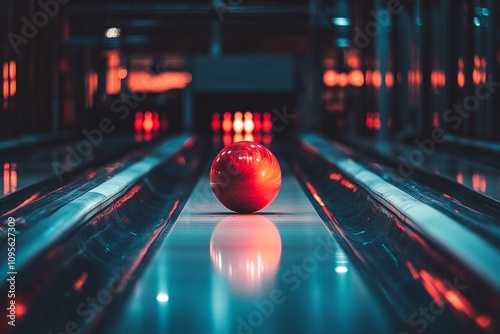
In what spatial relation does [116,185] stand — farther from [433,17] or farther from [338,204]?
[433,17]

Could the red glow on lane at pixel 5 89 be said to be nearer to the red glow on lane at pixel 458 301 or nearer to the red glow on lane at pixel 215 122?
Result: the red glow on lane at pixel 215 122

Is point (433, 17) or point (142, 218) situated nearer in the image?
point (142, 218)

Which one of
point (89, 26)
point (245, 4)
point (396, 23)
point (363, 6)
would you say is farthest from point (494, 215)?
point (89, 26)

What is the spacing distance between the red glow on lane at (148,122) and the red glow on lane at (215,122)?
126 centimetres

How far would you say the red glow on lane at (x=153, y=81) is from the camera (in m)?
17.8

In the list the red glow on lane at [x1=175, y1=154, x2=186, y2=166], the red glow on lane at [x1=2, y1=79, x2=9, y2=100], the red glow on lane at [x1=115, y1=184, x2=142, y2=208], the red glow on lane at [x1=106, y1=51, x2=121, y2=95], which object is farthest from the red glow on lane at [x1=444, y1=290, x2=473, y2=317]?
the red glow on lane at [x1=106, y1=51, x2=121, y2=95]

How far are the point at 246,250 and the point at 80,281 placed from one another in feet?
3.11

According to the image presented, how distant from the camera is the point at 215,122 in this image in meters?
17.6

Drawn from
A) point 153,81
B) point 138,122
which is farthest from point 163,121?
point 153,81

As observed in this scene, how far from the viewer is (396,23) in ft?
50.2

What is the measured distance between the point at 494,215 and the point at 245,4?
43.5ft

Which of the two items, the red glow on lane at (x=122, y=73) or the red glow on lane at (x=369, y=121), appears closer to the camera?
the red glow on lane at (x=369, y=121)

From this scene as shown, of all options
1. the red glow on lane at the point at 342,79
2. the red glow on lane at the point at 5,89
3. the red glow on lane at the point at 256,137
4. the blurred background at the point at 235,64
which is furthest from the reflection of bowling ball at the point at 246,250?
the red glow on lane at the point at 342,79

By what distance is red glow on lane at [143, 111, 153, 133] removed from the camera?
1809 centimetres
